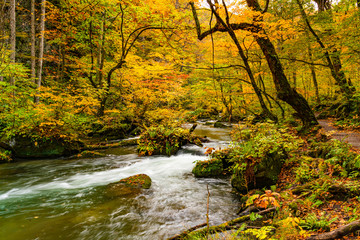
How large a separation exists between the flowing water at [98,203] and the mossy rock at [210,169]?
0.30 meters

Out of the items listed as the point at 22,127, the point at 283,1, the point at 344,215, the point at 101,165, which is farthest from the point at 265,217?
the point at 283,1

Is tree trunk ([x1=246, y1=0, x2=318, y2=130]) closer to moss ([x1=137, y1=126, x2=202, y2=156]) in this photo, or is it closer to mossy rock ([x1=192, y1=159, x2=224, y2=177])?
mossy rock ([x1=192, y1=159, x2=224, y2=177])

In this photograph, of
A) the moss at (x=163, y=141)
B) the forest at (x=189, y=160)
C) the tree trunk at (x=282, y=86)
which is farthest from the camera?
the moss at (x=163, y=141)

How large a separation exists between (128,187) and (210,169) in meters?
2.83

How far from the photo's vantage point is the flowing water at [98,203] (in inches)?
146

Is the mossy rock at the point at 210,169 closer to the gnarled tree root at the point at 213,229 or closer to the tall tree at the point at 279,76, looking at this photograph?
the gnarled tree root at the point at 213,229

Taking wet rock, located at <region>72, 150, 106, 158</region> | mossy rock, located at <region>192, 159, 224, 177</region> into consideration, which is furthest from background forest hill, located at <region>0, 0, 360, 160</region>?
mossy rock, located at <region>192, 159, 224, 177</region>

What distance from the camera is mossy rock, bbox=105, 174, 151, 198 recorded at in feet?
17.1

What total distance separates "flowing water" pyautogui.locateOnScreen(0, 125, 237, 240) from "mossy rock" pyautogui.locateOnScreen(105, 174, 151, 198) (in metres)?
0.22

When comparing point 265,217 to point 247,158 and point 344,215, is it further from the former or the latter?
point 247,158

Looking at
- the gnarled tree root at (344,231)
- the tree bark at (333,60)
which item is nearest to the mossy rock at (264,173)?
the gnarled tree root at (344,231)

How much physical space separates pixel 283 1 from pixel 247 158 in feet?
33.4

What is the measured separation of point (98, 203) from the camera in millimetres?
4777

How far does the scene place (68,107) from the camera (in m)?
8.68
